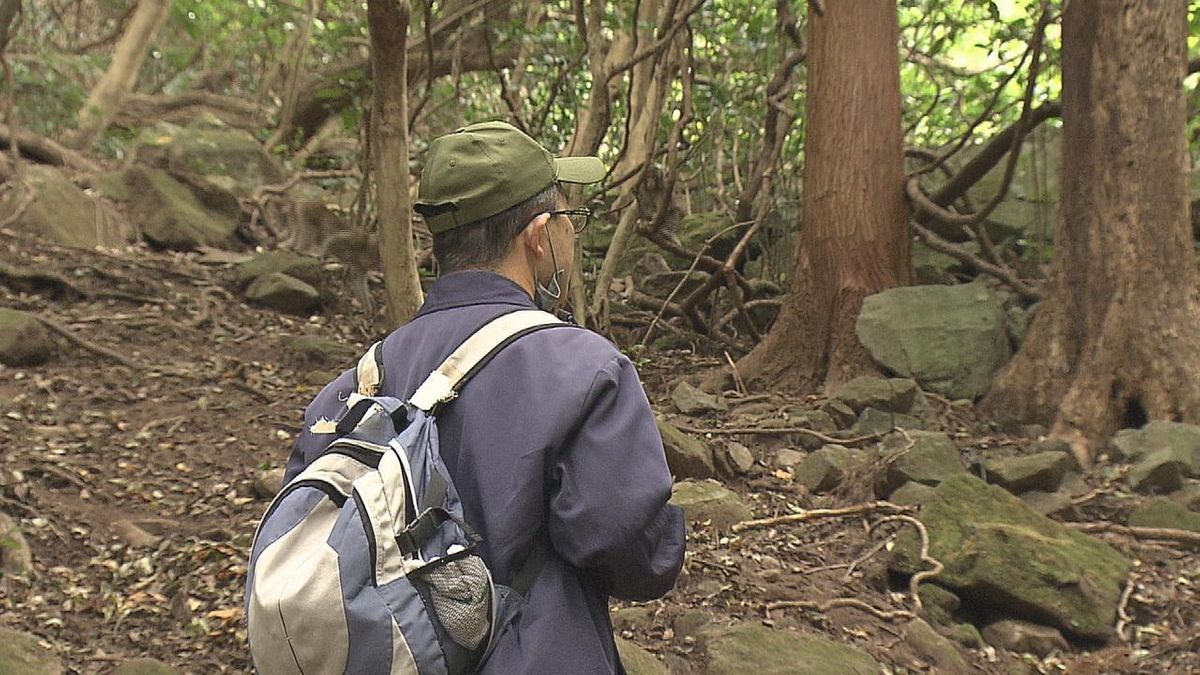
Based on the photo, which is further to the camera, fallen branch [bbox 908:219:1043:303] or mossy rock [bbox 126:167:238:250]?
mossy rock [bbox 126:167:238:250]

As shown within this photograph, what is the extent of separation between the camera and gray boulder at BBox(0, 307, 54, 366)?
6785mm

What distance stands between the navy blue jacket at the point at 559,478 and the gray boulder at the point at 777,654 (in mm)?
2047

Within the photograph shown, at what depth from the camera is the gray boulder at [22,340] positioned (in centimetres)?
679

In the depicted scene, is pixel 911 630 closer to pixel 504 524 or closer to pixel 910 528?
pixel 910 528

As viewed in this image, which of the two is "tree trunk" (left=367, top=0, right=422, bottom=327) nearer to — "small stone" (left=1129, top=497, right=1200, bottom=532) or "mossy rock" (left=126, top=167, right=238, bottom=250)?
"small stone" (left=1129, top=497, right=1200, bottom=532)

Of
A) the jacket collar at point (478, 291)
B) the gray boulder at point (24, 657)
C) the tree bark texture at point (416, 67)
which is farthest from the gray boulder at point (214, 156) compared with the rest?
the jacket collar at point (478, 291)

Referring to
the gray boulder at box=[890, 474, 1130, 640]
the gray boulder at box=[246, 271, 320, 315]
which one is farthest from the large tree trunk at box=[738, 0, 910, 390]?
the gray boulder at box=[246, 271, 320, 315]

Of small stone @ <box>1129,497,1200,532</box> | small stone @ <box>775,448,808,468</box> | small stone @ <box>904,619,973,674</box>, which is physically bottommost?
small stone @ <box>904,619,973,674</box>

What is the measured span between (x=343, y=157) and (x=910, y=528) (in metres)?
9.72

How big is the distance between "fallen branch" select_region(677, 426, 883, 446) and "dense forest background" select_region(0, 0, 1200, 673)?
20mm

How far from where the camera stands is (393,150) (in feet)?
16.2

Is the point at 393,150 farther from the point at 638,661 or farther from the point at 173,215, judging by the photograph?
the point at 173,215

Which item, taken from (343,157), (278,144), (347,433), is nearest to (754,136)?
(343,157)

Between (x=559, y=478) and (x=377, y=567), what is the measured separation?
298mm
